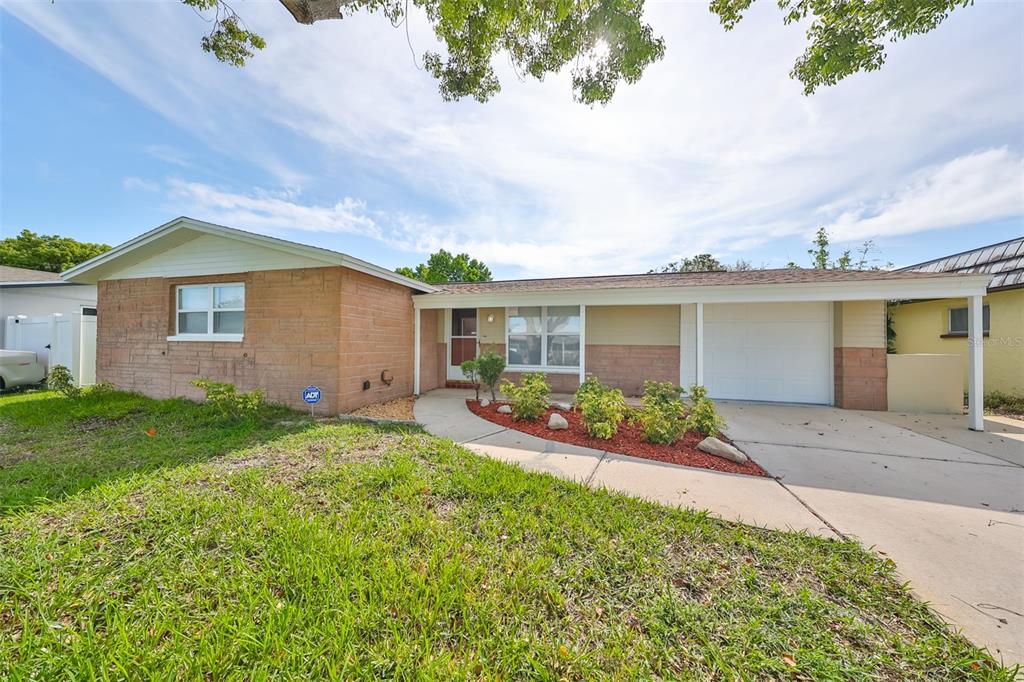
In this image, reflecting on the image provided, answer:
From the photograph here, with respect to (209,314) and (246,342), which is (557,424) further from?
(209,314)

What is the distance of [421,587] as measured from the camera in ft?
6.96

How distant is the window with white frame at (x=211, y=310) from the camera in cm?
750

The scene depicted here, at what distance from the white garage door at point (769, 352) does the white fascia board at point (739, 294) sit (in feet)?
5.68

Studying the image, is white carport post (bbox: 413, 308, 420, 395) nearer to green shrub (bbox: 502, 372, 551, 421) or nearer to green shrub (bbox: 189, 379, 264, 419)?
green shrub (bbox: 502, 372, 551, 421)

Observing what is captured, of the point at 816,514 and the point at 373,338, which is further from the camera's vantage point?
the point at 373,338

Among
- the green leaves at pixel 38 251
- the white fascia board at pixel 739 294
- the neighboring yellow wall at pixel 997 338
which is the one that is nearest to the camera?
the white fascia board at pixel 739 294

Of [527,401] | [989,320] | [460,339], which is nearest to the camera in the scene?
[527,401]

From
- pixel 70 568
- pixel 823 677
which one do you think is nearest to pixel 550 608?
pixel 823 677

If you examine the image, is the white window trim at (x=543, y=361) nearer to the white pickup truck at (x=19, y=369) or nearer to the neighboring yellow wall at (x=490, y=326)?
the neighboring yellow wall at (x=490, y=326)

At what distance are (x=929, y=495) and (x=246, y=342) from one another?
1044cm

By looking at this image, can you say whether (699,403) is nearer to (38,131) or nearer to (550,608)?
(550,608)

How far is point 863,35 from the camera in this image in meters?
5.29

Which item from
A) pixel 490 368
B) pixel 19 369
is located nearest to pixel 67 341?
pixel 19 369

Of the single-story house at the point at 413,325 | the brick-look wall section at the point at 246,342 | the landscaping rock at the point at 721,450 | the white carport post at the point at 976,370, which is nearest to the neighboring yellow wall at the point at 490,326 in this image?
the single-story house at the point at 413,325
